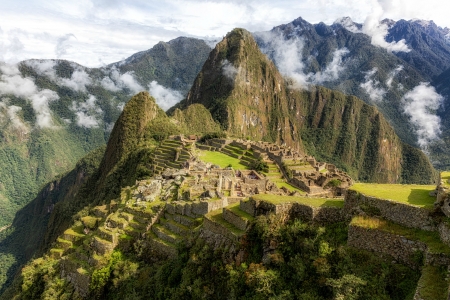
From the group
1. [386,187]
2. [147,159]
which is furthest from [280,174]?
[386,187]

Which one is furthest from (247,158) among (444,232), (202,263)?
(444,232)

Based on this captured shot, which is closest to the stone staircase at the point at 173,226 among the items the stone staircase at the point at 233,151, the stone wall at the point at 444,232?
the stone wall at the point at 444,232

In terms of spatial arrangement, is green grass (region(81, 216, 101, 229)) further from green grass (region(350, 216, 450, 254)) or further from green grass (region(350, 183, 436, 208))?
green grass (region(350, 216, 450, 254))

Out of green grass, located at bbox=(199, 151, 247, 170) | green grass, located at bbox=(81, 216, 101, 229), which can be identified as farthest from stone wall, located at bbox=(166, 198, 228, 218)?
green grass, located at bbox=(199, 151, 247, 170)

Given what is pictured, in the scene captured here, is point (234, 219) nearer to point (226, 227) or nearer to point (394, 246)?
point (226, 227)

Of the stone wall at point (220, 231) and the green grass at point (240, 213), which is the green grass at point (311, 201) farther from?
the stone wall at point (220, 231)

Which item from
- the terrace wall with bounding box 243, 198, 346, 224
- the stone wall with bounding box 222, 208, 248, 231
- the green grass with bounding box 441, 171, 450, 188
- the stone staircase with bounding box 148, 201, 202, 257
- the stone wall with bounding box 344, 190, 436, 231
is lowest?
the stone staircase with bounding box 148, 201, 202, 257
